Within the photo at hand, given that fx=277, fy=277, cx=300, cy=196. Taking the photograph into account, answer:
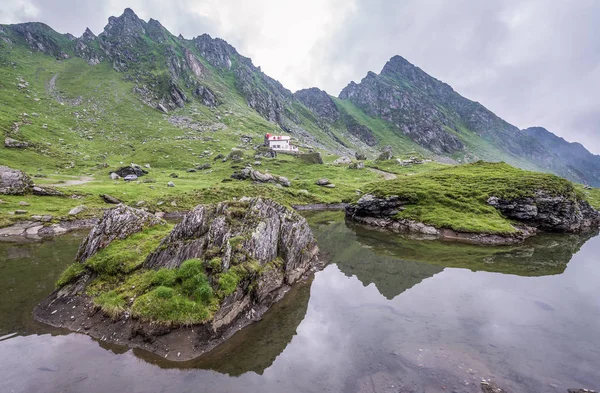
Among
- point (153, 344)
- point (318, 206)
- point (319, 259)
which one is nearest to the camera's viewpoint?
point (153, 344)

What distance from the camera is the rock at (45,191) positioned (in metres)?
56.6

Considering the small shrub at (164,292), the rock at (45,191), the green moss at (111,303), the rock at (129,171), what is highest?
the rock at (129,171)

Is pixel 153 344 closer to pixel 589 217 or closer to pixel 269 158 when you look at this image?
pixel 589 217

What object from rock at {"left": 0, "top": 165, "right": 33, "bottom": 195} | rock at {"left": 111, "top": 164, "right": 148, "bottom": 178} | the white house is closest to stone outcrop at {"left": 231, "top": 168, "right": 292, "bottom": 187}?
rock at {"left": 111, "top": 164, "right": 148, "bottom": 178}

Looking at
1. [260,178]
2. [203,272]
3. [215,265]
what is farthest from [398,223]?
[260,178]

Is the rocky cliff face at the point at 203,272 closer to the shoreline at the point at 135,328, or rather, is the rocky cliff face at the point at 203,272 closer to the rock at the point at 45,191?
the shoreline at the point at 135,328

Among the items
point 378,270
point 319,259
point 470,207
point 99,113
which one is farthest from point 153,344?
point 99,113

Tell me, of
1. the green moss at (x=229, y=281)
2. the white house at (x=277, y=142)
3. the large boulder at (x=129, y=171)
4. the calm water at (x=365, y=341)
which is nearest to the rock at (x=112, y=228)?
the calm water at (x=365, y=341)

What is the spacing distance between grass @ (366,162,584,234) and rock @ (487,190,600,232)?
4.95 feet

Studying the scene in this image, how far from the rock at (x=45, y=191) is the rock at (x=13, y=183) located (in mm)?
1109

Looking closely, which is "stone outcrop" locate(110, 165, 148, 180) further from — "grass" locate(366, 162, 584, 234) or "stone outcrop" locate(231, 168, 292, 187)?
"grass" locate(366, 162, 584, 234)

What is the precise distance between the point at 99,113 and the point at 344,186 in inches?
5821

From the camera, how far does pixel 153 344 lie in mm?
17562

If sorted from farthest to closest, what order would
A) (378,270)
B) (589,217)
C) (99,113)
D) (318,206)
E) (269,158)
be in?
(99,113), (269,158), (318,206), (589,217), (378,270)
